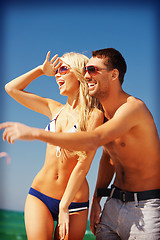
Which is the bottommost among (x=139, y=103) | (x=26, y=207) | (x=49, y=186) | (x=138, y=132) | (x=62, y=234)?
(x=62, y=234)

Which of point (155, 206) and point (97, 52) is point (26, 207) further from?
point (97, 52)

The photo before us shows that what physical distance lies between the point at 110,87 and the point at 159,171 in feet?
3.59

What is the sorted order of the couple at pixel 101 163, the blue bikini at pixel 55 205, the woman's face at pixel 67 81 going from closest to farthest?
the couple at pixel 101 163, the blue bikini at pixel 55 205, the woman's face at pixel 67 81

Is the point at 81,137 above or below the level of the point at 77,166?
above

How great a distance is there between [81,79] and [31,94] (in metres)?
0.79

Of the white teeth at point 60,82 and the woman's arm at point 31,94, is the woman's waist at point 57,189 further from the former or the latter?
the white teeth at point 60,82

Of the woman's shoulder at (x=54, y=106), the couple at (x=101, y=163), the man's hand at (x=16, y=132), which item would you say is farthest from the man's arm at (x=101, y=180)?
the man's hand at (x=16, y=132)

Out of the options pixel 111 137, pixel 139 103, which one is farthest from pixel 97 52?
pixel 111 137

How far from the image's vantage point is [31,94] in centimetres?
429

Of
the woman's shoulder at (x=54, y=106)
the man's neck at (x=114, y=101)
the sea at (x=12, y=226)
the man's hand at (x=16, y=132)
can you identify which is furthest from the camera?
the sea at (x=12, y=226)

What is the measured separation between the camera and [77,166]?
11.5 ft

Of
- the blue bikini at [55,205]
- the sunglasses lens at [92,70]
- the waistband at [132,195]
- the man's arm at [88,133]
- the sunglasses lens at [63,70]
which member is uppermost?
the sunglasses lens at [63,70]

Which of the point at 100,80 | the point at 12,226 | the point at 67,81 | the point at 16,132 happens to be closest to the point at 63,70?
the point at 67,81

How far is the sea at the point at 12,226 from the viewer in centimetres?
1489
